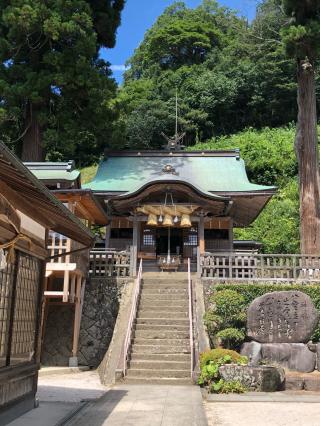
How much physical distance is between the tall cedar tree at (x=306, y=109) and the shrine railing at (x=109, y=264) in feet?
22.8

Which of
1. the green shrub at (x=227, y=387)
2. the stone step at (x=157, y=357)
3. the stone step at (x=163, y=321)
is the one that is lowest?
the green shrub at (x=227, y=387)

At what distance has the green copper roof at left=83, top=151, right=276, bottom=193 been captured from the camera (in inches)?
798

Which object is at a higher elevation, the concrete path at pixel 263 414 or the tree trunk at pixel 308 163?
the tree trunk at pixel 308 163

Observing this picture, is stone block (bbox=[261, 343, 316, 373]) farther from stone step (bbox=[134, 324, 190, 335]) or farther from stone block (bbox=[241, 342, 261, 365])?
stone step (bbox=[134, 324, 190, 335])

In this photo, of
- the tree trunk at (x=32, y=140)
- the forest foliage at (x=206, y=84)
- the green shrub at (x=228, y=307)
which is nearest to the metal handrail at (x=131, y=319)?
the green shrub at (x=228, y=307)

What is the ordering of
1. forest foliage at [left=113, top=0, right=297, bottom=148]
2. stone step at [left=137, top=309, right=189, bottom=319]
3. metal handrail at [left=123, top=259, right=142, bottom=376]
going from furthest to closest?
forest foliage at [left=113, top=0, right=297, bottom=148] → stone step at [left=137, top=309, right=189, bottom=319] → metal handrail at [left=123, top=259, right=142, bottom=376]

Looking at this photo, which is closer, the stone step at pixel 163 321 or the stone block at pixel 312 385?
the stone block at pixel 312 385

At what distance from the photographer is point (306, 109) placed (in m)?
18.9

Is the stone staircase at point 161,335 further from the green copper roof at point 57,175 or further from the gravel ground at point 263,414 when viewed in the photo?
the green copper roof at point 57,175

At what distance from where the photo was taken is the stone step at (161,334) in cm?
1268

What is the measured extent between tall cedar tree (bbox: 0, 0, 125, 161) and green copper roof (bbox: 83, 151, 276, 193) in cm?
201

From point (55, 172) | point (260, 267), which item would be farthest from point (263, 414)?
point (55, 172)

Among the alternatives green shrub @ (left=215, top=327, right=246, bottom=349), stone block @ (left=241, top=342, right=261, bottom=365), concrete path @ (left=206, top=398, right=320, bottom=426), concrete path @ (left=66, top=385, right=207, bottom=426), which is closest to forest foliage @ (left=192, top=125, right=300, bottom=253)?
green shrub @ (left=215, top=327, right=246, bottom=349)

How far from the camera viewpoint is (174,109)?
1756 inches
